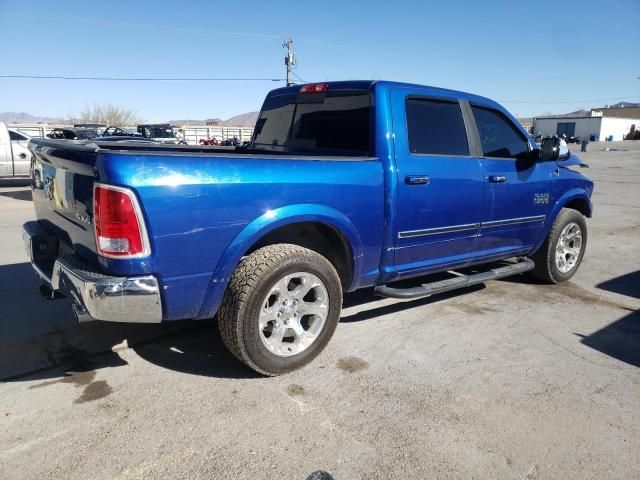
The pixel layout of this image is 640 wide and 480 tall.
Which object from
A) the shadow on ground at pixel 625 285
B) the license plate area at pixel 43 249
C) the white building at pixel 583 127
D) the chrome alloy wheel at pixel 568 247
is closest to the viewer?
the license plate area at pixel 43 249

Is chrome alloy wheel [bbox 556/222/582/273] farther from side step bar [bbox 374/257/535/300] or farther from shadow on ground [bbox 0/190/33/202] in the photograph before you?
shadow on ground [bbox 0/190/33/202]

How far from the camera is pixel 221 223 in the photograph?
276cm

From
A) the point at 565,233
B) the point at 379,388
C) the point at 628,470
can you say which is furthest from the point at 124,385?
the point at 565,233

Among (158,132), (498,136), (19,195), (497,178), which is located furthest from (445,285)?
(158,132)

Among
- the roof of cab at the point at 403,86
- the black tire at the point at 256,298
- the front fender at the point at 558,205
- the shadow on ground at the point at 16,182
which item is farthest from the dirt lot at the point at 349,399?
the shadow on ground at the point at 16,182

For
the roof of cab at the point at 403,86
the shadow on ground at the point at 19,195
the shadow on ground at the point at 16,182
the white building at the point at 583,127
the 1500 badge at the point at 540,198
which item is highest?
the white building at the point at 583,127

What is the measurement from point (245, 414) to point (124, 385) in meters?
0.86

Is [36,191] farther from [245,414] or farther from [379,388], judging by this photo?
[379,388]

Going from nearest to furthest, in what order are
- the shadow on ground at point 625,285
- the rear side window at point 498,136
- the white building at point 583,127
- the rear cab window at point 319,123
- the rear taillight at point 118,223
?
the rear taillight at point 118,223
the rear cab window at point 319,123
the rear side window at point 498,136
the shadow on ground at point 625,285
the white building at point 583,127

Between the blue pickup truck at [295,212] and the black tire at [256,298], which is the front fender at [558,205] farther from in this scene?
the black tire at [256,298]

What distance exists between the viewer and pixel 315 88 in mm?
4117

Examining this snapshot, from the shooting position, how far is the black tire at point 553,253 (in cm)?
502

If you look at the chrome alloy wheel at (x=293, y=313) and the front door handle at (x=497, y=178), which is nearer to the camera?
the chrome alloy wheel at (x=293, y=313)

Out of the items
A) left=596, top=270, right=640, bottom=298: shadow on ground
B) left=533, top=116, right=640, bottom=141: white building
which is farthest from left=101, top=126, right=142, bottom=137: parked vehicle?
left=533, top=116, right=640, bottom=141: white building
